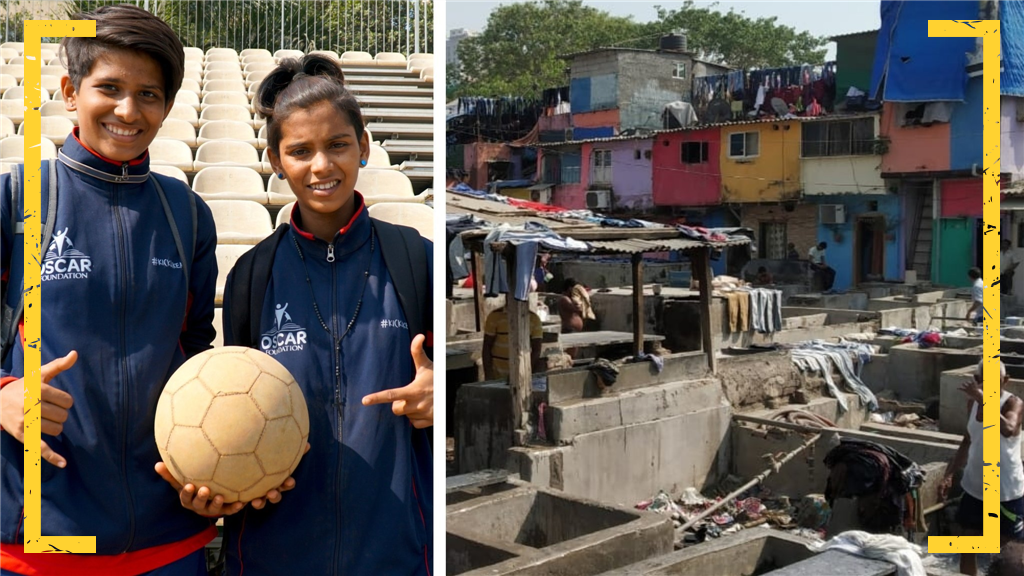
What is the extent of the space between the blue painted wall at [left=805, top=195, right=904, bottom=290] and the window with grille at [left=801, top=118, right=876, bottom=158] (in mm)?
150

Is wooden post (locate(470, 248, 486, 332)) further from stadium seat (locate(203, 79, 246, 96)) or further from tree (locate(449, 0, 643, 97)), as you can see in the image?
tree (locate(449, 0, 643, 97))

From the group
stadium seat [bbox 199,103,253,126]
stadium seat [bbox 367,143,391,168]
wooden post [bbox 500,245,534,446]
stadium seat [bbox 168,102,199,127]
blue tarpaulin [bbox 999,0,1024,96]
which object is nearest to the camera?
blue tarpaulin [bbox 999,0,1024,96]

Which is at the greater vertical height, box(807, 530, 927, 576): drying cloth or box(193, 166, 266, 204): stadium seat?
box(193, 166, 266, 204): stadium seat

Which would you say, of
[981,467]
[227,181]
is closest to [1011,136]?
[981,467]

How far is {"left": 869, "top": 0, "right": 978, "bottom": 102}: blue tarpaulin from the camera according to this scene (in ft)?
7.36

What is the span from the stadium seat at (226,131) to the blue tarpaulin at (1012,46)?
2.89 meters

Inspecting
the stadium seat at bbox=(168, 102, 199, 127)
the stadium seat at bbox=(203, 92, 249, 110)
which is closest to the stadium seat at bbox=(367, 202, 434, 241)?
the stadium seat at bbox=(168, 102, 199, 127)

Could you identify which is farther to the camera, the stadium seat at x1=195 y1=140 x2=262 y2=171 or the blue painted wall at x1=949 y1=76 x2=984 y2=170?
the stadium seat at x1=195 y1=140 x2=262 y2=171

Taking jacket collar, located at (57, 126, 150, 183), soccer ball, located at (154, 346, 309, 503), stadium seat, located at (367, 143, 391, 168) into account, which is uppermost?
stadium seat, located at (367, 143, 391, 168)

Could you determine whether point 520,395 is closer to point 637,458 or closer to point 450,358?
point 637,458

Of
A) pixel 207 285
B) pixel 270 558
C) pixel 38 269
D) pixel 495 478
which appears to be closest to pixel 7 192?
pixel 38 269

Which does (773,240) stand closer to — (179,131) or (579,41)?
(579,41)

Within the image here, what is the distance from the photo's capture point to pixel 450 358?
7230mm

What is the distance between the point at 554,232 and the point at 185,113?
1932 mm
